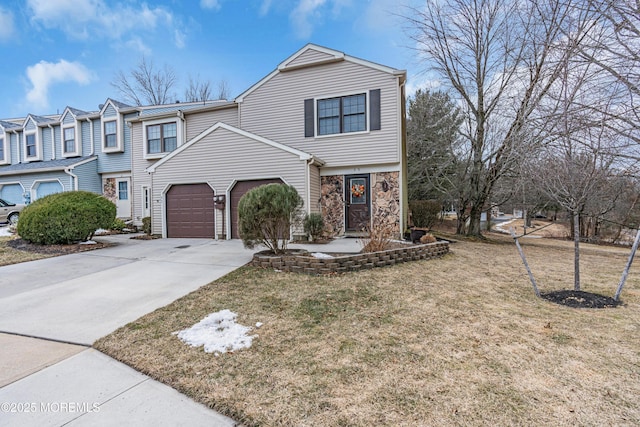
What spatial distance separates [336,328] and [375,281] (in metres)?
2.02

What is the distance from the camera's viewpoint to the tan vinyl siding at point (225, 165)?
32.5 ft

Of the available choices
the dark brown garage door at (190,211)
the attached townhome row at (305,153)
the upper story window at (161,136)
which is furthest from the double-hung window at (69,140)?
the dark brown garage door at (190,211)

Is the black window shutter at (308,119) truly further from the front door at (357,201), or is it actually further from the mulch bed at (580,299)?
the mulch bed at (580,299)

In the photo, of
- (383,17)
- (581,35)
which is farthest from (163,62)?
(581,35)

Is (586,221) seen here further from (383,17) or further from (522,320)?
(522,320)

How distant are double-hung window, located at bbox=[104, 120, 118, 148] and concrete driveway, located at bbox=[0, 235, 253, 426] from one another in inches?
399

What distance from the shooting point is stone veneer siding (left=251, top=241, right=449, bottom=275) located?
5875mm

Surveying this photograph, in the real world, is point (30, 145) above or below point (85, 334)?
above

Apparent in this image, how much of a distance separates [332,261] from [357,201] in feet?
17.5

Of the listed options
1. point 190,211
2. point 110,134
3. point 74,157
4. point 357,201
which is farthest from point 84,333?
point 74,157

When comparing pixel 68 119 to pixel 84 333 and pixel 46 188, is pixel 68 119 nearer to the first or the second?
pixel 46 188

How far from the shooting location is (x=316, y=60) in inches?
433

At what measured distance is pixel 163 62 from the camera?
84.7 feet

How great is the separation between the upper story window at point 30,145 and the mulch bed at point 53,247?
1176 centimetres
